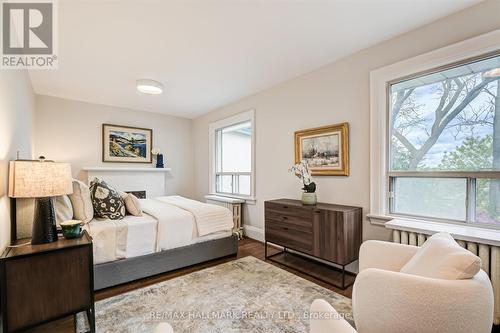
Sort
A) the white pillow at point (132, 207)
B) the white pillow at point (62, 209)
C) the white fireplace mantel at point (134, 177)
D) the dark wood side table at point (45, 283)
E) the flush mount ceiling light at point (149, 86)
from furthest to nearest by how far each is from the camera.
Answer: the white fireplace mantel at point (134, 177), the flush mount ceiling light at point (149, 86), the white pillow at point (132, 207), the white pillow at point (62, 209), the dark wood side table at point (45, 283)

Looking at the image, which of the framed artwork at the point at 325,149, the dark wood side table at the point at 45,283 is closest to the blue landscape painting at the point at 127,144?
the dark wood side table at the point at 45,283

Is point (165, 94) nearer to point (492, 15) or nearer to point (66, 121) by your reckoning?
point (66, 121)

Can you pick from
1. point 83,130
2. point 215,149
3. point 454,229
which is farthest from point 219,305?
point 83,130

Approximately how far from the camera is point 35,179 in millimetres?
1578

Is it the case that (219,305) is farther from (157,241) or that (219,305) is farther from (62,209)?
(62,209)

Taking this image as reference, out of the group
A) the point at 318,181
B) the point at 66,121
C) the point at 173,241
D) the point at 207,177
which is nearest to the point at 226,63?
the point at 318,181

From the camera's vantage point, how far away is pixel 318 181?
2885 mm

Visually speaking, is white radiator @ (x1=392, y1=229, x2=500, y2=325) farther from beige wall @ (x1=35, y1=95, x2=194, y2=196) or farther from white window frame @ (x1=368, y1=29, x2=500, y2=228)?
beige wall @ (x1=35, y1=95, x2=194, y2=196)

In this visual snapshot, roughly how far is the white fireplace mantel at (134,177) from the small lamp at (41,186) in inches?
108

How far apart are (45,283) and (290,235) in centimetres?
221

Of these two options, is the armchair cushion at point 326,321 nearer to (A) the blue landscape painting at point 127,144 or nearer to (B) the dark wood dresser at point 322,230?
(B) the dark wood dresser at point 322,230

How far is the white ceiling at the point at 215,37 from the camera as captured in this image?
1.79 metres

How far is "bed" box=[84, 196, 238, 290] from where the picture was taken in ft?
7.17

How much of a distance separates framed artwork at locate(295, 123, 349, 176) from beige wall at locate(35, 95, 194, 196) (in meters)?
3.37
